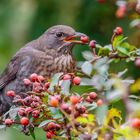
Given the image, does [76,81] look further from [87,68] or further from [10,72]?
[10,72]

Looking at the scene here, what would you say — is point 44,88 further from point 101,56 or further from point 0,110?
point 0,110

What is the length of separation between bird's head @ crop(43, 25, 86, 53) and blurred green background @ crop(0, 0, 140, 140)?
2.57 feet

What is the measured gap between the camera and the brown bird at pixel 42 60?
4875 millimetres

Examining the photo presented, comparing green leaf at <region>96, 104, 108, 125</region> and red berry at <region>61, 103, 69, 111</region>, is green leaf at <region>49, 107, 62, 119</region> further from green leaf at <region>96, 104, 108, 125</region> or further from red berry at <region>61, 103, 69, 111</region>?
green leaf at <region>96, 104, 108, 125</region>

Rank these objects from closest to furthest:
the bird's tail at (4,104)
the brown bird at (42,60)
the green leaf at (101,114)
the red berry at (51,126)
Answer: the green leaf at (101,114) → the red berry at (51,126) → the brown bird at (42,60) → the bird's tail at (4,104)

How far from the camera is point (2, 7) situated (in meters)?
6.90

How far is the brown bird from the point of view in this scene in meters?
4.88

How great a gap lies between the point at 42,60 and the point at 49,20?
167 centimetres

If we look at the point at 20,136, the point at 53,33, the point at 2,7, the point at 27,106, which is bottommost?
the point at 20,136

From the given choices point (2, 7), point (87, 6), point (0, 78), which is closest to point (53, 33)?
point (0, 78)

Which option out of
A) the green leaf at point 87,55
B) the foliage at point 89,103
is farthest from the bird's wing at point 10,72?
the green leaf at point 87,55

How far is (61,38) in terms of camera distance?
5148 millimetres

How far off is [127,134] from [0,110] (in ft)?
10.5

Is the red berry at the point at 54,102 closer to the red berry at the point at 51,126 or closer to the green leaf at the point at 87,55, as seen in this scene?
the red berry at the point at 51,126
